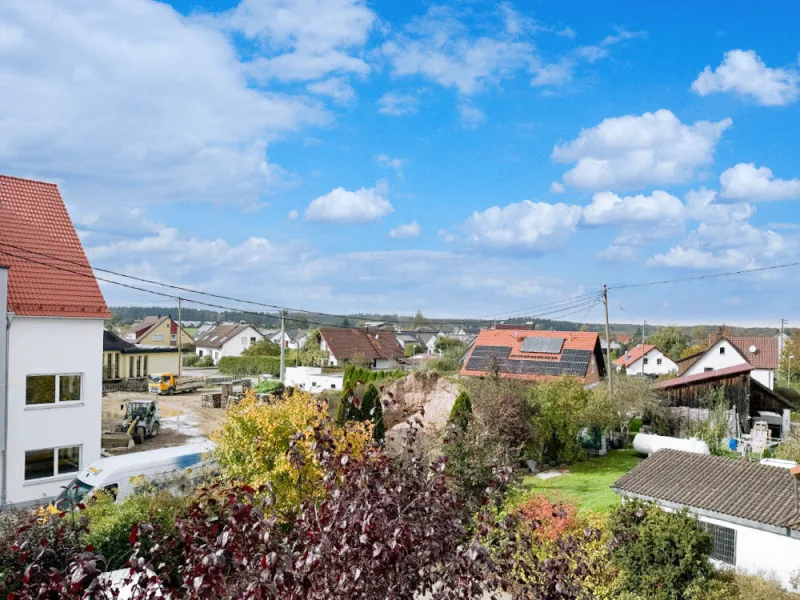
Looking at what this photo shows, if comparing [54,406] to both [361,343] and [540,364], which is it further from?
[361,343]

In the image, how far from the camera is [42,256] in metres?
20.1

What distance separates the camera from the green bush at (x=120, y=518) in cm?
1212

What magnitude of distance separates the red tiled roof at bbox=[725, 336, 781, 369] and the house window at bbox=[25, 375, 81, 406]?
54880 millimetres

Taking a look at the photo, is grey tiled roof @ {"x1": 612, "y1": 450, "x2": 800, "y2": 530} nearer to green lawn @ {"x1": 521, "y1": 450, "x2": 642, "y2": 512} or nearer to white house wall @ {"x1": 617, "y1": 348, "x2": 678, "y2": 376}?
green lawn @ {"x1": 521, "y1": 450, "x2": 642, "y2": 512}

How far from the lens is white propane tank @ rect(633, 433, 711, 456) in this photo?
2332 cm

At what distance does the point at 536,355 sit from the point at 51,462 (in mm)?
25679

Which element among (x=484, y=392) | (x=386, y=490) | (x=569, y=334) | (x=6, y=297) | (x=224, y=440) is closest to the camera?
(x=386, y=490)

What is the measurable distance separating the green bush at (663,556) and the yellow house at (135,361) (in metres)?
40.5

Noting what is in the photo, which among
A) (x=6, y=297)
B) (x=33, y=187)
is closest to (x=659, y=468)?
(x=6, y=297)

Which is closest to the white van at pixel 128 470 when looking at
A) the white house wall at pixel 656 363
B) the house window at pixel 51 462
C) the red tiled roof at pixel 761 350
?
the house window at pixel 51 462

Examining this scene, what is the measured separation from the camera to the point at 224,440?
14.2 m

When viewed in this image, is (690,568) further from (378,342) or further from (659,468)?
(378,342)

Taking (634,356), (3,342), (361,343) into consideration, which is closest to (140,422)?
(3,342)

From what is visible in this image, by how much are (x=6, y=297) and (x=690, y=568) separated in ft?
61.6
